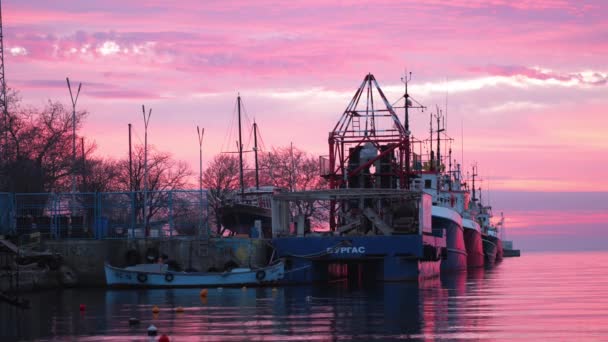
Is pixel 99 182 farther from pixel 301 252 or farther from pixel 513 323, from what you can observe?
pixel 513 323

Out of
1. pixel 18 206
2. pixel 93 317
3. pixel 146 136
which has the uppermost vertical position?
pixel 146 136

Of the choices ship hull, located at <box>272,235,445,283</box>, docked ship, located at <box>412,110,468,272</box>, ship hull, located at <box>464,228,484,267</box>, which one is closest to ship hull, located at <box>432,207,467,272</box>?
docked ship, located at <box>412,110,468,272</box>

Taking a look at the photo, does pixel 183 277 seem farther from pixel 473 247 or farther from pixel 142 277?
pixel 473 247

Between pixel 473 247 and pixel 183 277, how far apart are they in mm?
52217

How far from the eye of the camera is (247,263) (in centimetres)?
5641

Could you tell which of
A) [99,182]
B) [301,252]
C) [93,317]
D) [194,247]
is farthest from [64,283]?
[99,182]

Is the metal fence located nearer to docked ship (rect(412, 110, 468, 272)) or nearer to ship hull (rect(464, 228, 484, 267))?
docked ship (rect(412, 110, 468, 272))

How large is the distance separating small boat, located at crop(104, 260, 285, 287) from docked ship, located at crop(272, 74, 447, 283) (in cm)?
286

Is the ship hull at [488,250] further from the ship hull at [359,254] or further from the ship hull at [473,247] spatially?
the ship hull at [359,254]

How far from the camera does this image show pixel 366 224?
202ft

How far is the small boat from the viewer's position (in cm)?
5159

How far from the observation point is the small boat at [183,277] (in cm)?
5159

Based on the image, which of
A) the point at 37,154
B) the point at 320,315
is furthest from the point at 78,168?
the point at 320,315

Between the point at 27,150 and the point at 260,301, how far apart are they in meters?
41.3
